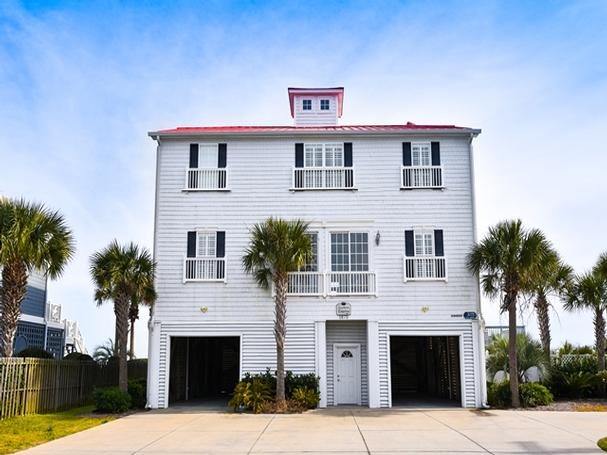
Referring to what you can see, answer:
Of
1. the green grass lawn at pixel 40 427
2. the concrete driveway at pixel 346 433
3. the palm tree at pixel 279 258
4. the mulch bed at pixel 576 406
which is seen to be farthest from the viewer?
the palm tree at pixel 279 258

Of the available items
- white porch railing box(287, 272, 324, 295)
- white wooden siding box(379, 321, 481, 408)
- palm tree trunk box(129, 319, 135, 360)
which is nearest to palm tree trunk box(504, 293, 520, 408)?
white wooden siding box(379, 321, 481, 408)

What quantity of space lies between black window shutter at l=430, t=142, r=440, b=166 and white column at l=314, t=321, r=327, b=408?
679cm

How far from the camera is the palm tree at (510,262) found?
807 inches

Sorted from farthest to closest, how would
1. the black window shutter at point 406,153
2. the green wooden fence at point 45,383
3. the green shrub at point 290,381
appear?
the black window shutter at point 406,153
the green shrub at point 290,381
the green wooden fence at point 45,383

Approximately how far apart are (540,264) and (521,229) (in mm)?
1251

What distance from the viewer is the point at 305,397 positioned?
20.6m

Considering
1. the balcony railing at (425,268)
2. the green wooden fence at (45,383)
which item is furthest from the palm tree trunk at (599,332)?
the green wooden fence at (45,383)

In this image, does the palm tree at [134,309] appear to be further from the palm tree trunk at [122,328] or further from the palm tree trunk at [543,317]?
Result: the palm tree trunk at [543,317]

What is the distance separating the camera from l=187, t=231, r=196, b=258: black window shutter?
22359 mm

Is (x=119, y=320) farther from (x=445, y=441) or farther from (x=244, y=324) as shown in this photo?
(x=445, y=441)

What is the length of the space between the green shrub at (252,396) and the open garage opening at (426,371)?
4847 millimetres

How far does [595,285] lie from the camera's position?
2480 centimetres

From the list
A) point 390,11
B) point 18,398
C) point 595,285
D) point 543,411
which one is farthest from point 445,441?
point 595,285

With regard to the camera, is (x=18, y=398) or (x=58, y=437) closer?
(x=58, y=437)
